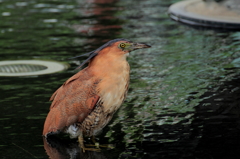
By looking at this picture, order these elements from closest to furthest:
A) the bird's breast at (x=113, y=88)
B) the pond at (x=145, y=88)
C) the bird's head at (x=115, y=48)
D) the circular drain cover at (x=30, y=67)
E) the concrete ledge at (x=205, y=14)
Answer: the bird's breast at (x=113, y=88) < the bird's head at (x=115, y=48) < the pond at (x=145, y=88) < the circular drain cover at (x=30, y=67) < the concrete ledge at (x=205, y=14)

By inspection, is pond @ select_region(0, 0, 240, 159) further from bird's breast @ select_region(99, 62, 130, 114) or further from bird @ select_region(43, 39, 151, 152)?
bird's breast @ select_region(99, 62, 130, 114)

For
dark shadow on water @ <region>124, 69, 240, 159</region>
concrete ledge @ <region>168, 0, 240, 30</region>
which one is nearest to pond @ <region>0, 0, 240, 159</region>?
dark shadow on water @ <region>124, 69, 240, 159</region>

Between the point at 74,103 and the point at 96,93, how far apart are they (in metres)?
0.27

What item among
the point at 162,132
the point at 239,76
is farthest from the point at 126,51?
the point at 239,76

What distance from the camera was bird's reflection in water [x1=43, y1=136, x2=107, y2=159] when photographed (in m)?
5.18

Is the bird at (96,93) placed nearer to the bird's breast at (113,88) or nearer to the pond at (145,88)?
the bird's breast at (113,88)

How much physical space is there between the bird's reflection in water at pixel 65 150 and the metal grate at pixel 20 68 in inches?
141

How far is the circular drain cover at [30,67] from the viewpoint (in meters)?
8.88

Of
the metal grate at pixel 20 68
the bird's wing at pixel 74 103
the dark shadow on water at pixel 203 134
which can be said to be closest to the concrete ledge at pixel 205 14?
the metal grate at pixel 20 68

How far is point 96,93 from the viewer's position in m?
5.03

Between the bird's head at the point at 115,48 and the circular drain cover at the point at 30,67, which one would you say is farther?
the circular drain cover at the point at 30,67

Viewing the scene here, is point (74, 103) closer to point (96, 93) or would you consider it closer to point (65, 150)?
point (96, 93)

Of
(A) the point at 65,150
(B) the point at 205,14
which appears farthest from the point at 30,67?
(B) the point at 205,14

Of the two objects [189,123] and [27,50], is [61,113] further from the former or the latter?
[27,50]
